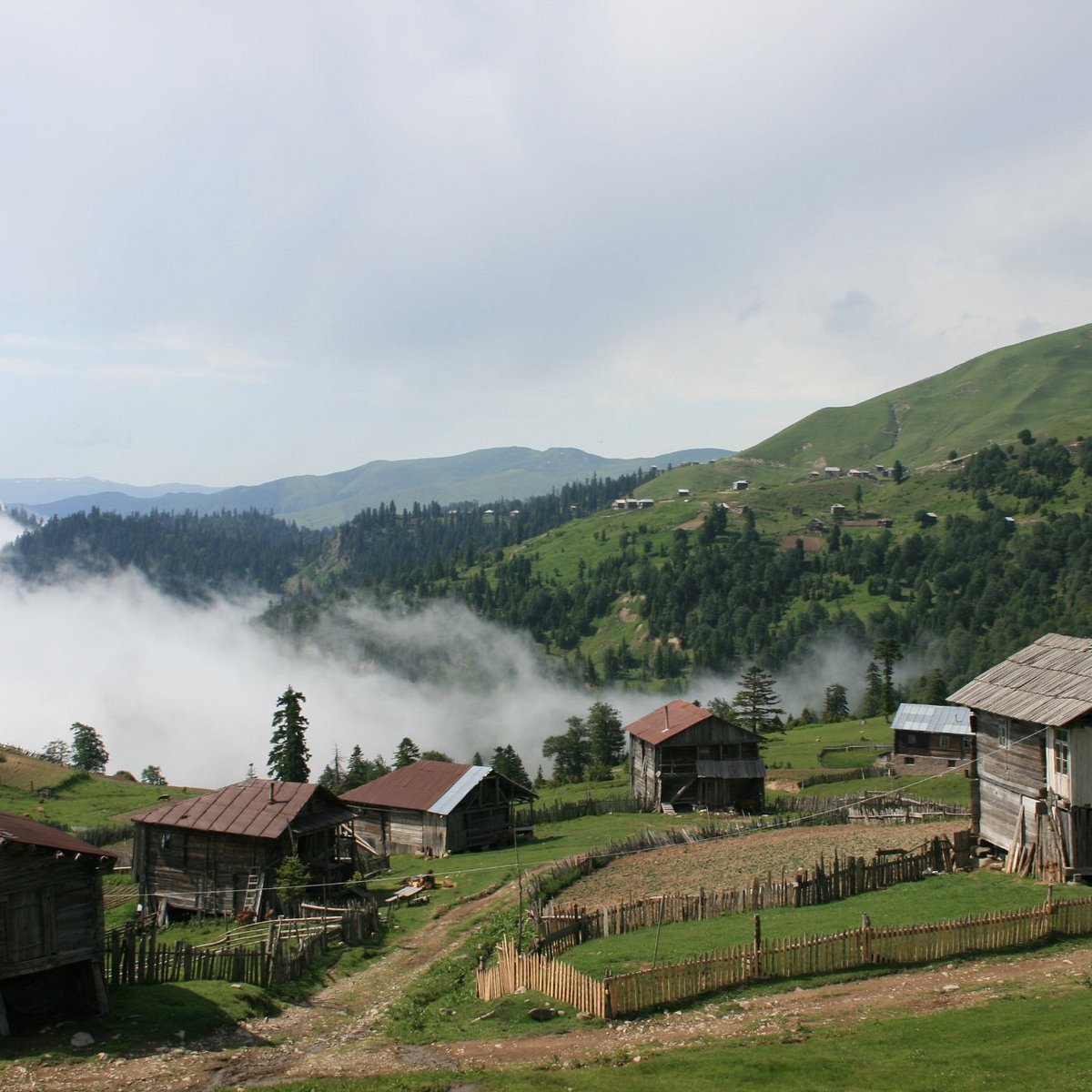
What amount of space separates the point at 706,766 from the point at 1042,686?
37547mm

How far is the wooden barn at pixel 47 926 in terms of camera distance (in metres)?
26.7

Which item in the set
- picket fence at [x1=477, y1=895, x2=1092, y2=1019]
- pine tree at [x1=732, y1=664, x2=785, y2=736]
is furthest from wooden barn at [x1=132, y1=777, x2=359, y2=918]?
pine tree at [x1=732, y1=664, x2=785, y2=736]

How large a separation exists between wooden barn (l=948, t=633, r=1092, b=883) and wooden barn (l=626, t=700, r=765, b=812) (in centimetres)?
3213

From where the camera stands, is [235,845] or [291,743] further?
[291,743]

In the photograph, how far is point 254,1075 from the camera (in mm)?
22641

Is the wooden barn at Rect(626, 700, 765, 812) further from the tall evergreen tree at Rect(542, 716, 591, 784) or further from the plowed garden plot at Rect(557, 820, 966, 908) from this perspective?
the tall evergreen tree at Rect(542, 716, 591, 784)

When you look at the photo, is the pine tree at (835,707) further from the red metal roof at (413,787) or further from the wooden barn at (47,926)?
the wooden barn at (47,926)

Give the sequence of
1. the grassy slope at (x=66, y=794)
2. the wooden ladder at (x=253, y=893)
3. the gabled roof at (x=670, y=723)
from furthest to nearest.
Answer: the grassy slope at (x=66, y=794), the gabled roof at (x=670, y=723), the wooden ladder at (x=253, y=893)

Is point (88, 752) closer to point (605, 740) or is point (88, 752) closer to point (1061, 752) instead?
point (605, 740)

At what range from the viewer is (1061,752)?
3559 cm

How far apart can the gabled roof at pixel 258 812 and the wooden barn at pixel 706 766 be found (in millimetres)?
31928

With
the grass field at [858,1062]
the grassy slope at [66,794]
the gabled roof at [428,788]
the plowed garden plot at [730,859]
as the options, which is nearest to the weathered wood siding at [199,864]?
the plowed garden plot at [730,859]

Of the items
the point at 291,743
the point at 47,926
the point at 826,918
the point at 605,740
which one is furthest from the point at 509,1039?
the point at 605,740

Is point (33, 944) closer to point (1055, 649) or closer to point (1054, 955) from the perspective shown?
point (1054, 955)
